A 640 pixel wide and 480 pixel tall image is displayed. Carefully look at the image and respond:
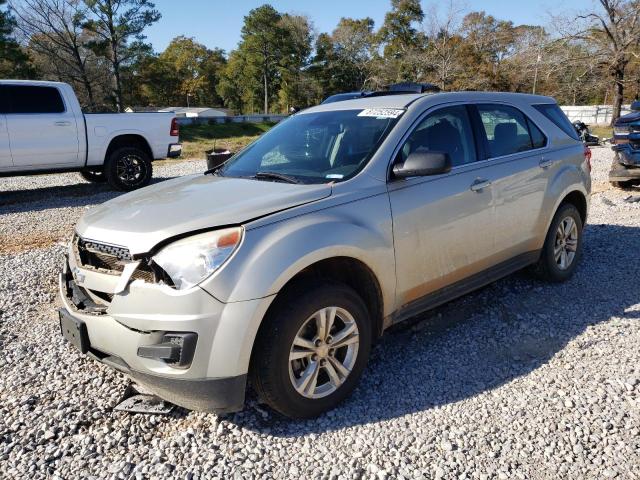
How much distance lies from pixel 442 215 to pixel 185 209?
1.65 m

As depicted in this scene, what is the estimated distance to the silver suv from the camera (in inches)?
101

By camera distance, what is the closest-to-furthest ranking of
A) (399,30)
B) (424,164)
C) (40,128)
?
(424,164), (40,128), (399,30)

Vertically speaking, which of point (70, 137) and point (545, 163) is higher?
point (70, 137)

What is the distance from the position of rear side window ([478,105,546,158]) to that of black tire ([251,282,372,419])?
6.27 ft

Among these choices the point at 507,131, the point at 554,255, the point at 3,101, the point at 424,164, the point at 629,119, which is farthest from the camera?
the point at 3,101

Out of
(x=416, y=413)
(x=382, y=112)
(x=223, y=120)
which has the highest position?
(x=223, y=120)

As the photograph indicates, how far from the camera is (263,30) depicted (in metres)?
60.0

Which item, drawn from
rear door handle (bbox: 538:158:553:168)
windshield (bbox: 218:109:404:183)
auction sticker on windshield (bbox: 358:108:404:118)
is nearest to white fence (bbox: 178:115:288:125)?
windshield (bbox: 218:109:404:183)

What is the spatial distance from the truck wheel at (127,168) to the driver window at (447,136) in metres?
8.09

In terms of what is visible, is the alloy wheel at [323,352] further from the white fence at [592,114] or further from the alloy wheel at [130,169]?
the white fence at [592,114]

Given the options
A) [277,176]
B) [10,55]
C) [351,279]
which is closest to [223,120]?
[10,55]

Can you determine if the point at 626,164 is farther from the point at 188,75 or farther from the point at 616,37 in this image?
the point at 188,75

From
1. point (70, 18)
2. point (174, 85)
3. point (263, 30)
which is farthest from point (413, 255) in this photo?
point (174, 85)

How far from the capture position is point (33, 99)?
9.44 meters
